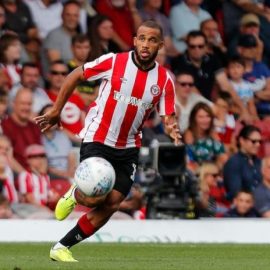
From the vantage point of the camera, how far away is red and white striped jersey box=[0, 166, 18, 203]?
16078 mm

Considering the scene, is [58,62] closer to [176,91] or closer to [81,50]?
[81,50]

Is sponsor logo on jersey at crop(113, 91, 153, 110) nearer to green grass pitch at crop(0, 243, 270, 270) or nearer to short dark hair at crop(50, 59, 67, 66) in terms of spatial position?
green grass pitch at crop(0, 243, 270, 270)

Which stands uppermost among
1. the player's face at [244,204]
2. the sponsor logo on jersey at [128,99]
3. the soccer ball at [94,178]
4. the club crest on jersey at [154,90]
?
the club crest on jersey at [154,90]

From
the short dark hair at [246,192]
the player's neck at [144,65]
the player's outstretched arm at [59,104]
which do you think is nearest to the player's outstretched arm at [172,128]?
the player's neck at [144,65]

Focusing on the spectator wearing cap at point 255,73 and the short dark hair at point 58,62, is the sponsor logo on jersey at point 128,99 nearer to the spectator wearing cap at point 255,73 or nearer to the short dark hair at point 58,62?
the short dark hair at point 58,62

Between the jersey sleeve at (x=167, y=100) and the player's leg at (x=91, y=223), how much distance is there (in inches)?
33.6

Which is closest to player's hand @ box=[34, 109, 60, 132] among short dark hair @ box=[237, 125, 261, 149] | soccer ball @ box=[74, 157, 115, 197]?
soccer ball @ box=[74, 157, 115, 197]

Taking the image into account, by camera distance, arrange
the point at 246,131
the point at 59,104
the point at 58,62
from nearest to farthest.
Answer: the point at 59,104 < the point at 58,62 < the point at 246,131

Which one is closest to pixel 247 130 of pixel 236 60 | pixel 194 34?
pixel 236 60

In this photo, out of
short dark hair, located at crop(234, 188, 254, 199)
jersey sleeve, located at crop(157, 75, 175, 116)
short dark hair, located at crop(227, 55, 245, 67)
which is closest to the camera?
jersey sleeve, located at crop(157, 75, 175, 116)

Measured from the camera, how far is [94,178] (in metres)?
10.2

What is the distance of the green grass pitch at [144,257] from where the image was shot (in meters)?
10.5

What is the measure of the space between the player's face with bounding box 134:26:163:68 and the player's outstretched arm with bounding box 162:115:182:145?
23.3 inches

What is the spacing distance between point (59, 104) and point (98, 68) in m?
0.47
